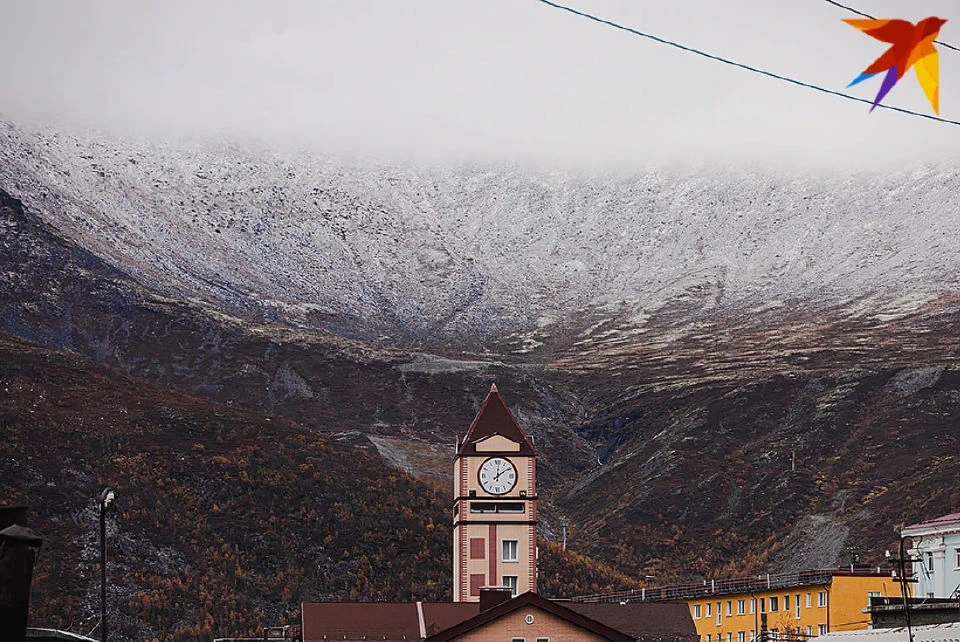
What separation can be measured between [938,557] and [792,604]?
84.7 ft

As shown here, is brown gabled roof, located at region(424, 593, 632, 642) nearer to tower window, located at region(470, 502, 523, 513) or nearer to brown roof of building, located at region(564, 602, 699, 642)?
brown roof of building, located at region(564, 602, 699, 642)

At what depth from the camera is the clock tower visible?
258ft

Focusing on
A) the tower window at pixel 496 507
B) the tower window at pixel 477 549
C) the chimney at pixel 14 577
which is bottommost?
the chimney at pixel 14 577

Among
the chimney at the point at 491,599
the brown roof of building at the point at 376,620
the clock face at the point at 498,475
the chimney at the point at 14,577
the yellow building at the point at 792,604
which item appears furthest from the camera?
the yellow building at the point at 792,604

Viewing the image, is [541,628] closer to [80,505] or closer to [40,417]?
[80,505]

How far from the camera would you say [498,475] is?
267ft

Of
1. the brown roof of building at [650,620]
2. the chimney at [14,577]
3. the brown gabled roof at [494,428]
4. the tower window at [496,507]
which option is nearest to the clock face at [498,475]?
the tower window at [496,507]

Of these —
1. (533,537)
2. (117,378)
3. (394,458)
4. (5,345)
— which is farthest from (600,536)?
(533,537)

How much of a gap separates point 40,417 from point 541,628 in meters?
87.4

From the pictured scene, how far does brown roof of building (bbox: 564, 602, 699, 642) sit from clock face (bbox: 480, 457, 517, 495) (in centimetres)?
638

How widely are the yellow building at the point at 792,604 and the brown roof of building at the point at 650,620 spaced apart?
456cm

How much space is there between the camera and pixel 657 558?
6156 inches

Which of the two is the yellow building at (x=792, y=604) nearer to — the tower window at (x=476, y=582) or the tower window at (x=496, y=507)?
the tower window at (x=496, y=507)

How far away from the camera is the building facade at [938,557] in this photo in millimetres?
61781
